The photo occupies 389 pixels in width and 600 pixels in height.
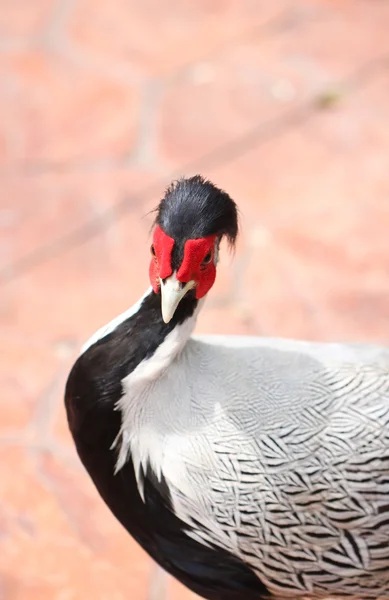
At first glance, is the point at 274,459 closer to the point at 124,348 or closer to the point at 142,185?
the point at 124,348

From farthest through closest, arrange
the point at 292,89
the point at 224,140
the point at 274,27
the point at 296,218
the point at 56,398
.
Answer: the point at 274,27 < the point at 292,89 < the point at 224,140 < the point at 296,218 < the point at 56,398

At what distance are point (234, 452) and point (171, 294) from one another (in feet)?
1.28

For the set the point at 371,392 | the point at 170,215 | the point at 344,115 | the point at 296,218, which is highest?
the point at 344,115

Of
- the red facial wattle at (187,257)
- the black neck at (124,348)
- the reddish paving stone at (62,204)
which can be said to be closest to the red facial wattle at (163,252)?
the red facial wattle at (187,257)

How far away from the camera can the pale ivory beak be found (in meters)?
1.65

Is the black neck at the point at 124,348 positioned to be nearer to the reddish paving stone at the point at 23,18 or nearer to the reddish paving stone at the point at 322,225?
the reddish paving stone at the point at 322,225

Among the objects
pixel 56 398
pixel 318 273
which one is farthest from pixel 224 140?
pixel 56 398

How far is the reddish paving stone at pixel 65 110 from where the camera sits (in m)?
3.70

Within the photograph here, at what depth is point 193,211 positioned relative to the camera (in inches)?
64.4

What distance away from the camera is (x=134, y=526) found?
6.44 ft

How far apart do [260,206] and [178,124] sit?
0.66m

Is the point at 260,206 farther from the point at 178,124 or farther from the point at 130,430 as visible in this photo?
the point at 130,430

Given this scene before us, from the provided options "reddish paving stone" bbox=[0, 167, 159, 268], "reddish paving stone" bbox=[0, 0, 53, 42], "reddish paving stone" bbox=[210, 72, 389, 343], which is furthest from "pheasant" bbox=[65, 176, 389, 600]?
"reddish paving stone" bbox=[0, 0, 53, 42]

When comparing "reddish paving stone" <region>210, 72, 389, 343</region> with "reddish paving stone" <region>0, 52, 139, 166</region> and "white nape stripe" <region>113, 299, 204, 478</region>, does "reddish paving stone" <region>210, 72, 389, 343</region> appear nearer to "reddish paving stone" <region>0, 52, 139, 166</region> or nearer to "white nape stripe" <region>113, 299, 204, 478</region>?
"reddish paving stone" <region>0, 52, 139, 166</region>
